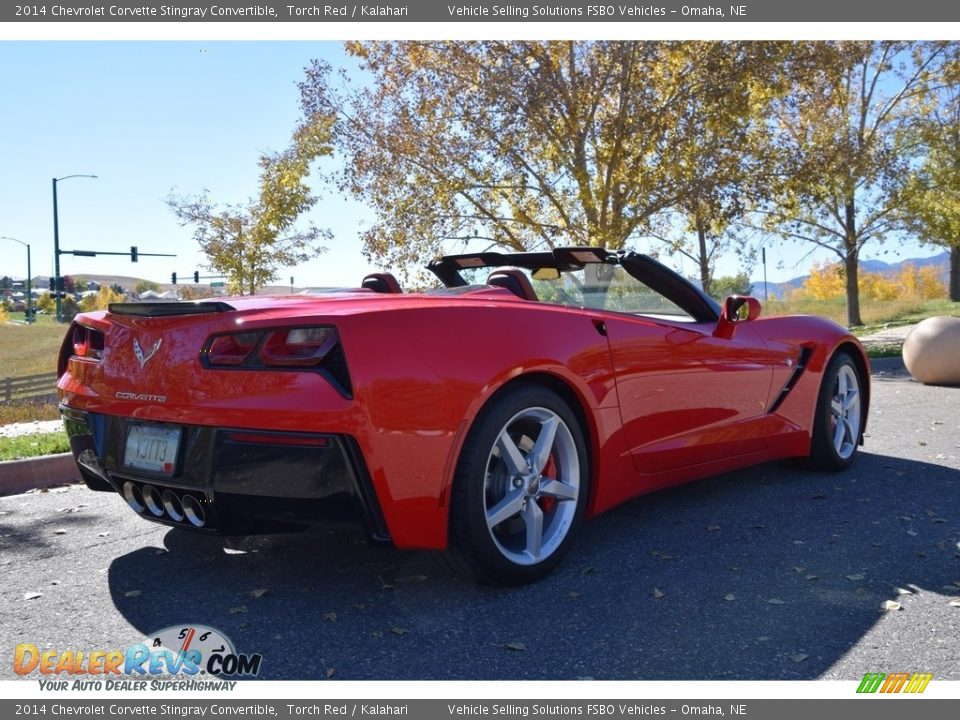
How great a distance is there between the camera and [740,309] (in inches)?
179

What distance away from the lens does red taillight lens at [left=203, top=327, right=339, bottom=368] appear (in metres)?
2.87

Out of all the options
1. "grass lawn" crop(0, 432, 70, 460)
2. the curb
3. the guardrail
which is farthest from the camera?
the guardrail

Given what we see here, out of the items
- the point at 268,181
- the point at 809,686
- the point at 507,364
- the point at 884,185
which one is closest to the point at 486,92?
the point at 268,181

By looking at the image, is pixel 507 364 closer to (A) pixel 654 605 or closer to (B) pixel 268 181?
(A) pixel 654 605

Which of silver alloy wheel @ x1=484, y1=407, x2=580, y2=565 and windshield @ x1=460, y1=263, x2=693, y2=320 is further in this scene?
windshield @ x1=460, y1=263, x2=693, y2=320

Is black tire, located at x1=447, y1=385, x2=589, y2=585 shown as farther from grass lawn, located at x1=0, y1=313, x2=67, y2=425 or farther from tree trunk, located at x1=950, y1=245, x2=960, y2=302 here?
tree trunk, located at x1=950, y1=245, x2=960, y2=302

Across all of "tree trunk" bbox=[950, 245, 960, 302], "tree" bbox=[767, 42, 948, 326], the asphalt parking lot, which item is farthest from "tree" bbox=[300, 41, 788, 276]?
"tree trunk" bbox=[950, 245, 960, 302]

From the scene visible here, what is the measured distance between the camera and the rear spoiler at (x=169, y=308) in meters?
3.04

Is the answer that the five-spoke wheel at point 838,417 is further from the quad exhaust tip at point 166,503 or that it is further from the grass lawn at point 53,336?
the quad exhaust tip at point 166,503

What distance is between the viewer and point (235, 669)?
264 cm

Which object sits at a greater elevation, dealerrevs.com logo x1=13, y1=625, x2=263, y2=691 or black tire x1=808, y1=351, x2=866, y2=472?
black tire x1=808, y1=351, x2=866, y2=472

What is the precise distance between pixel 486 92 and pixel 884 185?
9.65m

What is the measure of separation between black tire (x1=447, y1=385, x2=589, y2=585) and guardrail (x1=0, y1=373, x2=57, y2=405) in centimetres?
1139

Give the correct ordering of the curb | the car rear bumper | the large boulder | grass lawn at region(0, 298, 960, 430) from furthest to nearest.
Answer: grass lawn at region(0, 298, 960, 430), the large boulder, the curb, the car rear bumper
